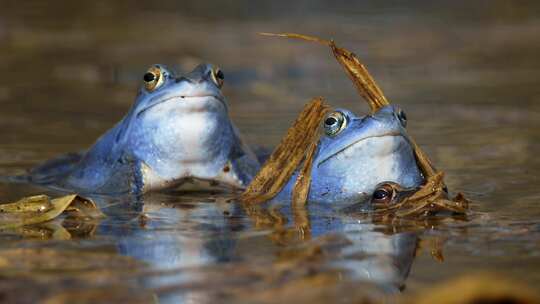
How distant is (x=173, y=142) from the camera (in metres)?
6.71

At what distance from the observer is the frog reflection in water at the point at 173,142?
660cm

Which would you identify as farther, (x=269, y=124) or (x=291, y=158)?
(x=269, y=124)

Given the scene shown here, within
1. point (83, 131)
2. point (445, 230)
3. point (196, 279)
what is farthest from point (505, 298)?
point (83, 131)

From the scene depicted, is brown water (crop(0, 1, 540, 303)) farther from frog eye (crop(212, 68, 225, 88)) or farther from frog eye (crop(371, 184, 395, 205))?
frog eye (crop(212, 68, 225, 88))

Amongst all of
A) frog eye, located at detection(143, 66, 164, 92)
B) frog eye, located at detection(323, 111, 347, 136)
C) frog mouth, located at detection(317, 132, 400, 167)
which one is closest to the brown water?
frog mouth, located at detection(317, 132, 400, 167)

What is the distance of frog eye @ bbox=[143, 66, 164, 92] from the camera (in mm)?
6727

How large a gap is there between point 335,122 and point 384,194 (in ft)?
1.52

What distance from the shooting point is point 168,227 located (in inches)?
216

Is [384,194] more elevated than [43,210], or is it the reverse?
[384,194]

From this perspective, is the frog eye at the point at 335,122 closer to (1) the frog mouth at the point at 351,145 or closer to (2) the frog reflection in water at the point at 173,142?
(1) the frog mouth at the point at 351,145

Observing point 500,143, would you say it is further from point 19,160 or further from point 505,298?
point 505,298

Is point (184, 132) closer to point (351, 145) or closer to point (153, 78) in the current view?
point (153, 78)

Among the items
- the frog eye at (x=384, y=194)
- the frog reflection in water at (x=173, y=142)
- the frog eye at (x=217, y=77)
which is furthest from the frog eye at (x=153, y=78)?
the frog eye at (x=384, y=194)

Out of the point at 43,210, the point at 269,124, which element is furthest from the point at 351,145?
the point at 269,124
